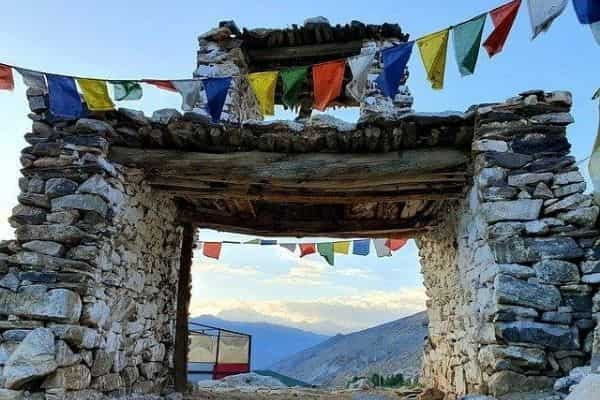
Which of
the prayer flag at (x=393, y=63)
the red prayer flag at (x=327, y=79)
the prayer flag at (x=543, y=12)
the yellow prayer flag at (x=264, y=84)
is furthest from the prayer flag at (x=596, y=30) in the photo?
the yellow prayer flag at (x=264, y=84)

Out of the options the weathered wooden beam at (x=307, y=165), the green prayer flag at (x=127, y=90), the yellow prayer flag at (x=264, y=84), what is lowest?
the weathered wooden beam at (x=307, y=165)

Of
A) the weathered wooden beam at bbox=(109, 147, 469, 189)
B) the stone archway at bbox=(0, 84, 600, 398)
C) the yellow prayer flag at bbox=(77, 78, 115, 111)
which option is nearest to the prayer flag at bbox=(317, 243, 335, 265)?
the stone archway at bbox=(0, 84, 600, 398)

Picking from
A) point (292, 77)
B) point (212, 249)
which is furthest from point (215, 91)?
point (212, 249)

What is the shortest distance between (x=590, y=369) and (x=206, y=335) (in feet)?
24.5

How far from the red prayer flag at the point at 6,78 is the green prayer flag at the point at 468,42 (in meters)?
3.93

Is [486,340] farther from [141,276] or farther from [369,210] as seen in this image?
[141,276]

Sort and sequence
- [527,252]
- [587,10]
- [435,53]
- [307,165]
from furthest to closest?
[435,53]
[307,165]
[527,252]
[587,10]

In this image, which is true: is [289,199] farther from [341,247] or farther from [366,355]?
[366,355]

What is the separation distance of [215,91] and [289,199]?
1.29m

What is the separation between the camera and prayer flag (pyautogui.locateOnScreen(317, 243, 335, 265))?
8984mm

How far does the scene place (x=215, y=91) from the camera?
4832 mm

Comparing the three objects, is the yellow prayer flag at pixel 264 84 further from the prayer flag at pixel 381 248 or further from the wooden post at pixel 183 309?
the prayer flag at pixel 381 248

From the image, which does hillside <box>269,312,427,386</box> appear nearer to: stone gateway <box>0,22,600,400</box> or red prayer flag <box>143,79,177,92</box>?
stone gateway <box>0,22,600,400</box>

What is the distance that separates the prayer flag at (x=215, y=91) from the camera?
190 inches
